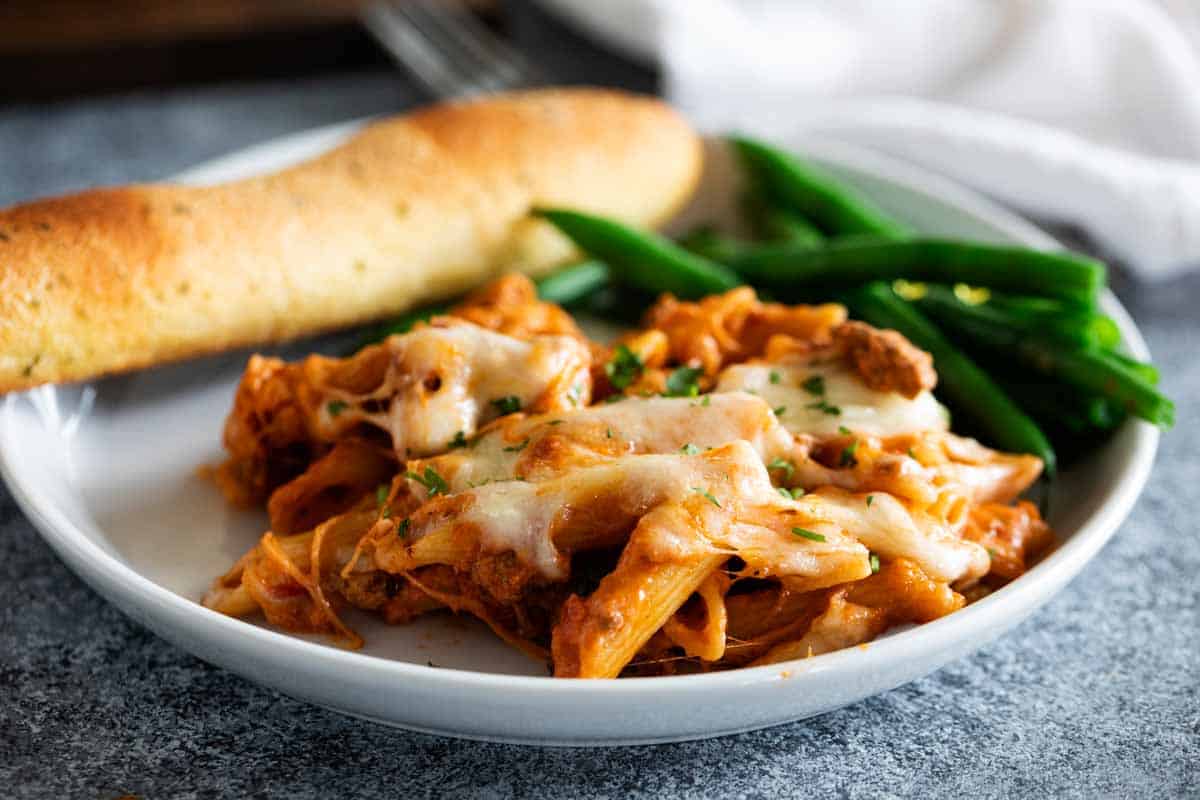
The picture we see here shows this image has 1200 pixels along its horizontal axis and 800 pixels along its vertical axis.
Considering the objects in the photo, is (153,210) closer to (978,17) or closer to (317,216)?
(317,216)

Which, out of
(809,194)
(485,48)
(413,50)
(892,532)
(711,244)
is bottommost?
(413,50)

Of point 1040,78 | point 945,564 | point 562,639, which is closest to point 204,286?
point 562,639

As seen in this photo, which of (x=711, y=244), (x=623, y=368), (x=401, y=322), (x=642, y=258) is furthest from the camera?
(x=711, y=244)

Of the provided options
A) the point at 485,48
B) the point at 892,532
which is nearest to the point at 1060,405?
the point at 892,532

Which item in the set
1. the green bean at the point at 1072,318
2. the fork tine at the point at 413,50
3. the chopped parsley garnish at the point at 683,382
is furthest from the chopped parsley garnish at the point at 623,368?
the fork tine at the point at 413,50

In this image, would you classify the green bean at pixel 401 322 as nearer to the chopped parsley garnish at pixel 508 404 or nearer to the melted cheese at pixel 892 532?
the chopped parsley garnish at pixel 508 404

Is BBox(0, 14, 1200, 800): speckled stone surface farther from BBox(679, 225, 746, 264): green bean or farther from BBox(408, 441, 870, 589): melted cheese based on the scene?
BBox(679, 225, 746, 264): green bean

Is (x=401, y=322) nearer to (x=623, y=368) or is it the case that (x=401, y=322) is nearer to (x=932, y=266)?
(x=623, y=368)
